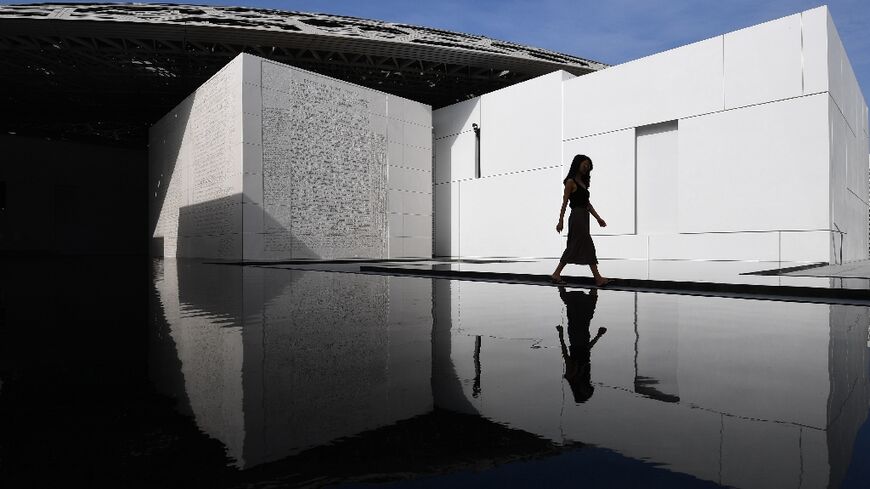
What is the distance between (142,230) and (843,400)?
1799 inches

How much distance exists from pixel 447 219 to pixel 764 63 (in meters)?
15.0

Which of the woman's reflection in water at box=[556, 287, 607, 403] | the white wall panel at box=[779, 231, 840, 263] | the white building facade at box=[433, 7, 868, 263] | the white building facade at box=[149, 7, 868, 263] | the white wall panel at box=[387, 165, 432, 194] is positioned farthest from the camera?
the white wall panel at box=[387, 165, 432, 194]

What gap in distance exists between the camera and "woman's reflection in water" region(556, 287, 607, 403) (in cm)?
222

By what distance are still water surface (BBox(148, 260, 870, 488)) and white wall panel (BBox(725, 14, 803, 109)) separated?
14362mm

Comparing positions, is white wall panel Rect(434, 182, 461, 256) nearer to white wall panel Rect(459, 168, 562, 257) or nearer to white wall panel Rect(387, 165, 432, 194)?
white wall panel Rect(459, 168, 562, 257)

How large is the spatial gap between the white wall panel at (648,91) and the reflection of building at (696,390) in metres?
15.2

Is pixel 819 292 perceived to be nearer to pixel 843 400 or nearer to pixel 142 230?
pixel 843 400

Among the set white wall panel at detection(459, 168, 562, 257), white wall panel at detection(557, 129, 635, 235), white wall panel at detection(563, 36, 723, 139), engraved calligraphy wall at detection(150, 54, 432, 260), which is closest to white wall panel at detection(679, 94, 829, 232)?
white wall panel at detection(563, 36, 723, 139)

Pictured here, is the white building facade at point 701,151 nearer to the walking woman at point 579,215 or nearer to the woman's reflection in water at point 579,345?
the walking woman at point 579,215

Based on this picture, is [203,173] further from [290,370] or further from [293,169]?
[290,370]

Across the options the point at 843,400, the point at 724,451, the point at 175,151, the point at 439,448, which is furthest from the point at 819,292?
the point at 175,151

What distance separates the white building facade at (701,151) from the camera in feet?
50.7

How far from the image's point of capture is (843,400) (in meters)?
1.99

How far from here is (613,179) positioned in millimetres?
19656
